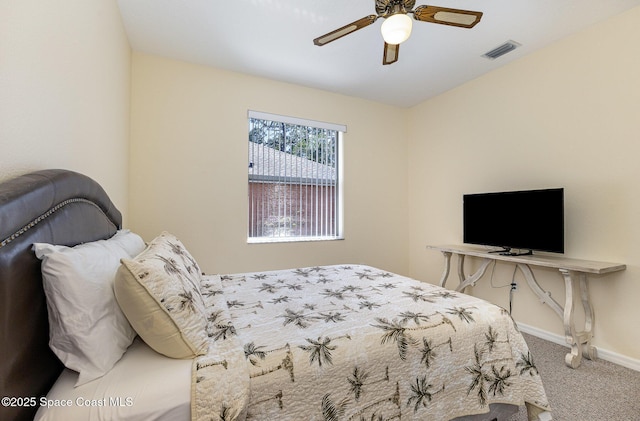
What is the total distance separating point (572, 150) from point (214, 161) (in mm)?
3485

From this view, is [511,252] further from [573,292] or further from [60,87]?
[60,87]

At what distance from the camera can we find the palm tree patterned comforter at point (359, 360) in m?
0.94

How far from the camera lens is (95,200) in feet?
4.62

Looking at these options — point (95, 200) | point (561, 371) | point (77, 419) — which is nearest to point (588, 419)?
point (561, 371)

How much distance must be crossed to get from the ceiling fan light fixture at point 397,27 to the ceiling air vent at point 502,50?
1.61m

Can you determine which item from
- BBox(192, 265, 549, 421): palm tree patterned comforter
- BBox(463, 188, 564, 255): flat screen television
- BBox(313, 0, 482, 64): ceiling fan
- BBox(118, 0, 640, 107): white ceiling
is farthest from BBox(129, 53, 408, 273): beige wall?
BBox(313, 0, 482, 64): ceiling fan

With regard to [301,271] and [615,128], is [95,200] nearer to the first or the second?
[301,271]

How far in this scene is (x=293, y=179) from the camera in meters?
3.56

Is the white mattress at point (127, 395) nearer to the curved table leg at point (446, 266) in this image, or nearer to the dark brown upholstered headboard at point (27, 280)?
the dark brown upholstered headboard at point (27, 280)

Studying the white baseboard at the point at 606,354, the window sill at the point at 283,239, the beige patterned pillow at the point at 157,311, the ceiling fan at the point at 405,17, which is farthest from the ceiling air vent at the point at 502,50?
the beige patterned pillow at the point at 157,311

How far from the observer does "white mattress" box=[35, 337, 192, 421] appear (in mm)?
764

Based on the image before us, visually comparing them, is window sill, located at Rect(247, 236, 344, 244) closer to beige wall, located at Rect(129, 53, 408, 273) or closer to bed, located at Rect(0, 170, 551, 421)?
beige wall, located at Rect(129, 53, 408, 273)

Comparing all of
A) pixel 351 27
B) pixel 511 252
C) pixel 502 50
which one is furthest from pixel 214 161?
pixel 511 252

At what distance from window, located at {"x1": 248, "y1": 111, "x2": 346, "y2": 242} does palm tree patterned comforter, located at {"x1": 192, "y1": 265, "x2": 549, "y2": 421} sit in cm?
178
